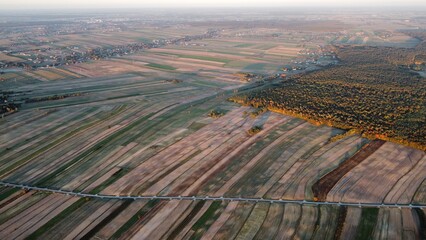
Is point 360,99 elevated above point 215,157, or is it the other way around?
point 360,99

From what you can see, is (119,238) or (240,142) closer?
(119,238)

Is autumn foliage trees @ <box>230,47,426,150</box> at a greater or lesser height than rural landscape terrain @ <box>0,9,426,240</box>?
greater

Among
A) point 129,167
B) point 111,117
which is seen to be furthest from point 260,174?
point 111,117

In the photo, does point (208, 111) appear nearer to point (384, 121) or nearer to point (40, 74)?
point (384, 121)

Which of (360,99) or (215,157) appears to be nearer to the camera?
(215,157)

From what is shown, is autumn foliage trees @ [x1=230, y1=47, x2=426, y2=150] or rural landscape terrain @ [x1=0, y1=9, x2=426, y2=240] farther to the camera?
autumn foliage trees @ [x1=230, y1=47, x2=426, y2=150]

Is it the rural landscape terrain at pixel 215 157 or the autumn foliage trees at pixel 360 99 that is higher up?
the autumn foliage trees at pixel 360 99

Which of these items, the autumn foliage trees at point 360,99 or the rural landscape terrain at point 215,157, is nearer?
the rural landscape terrain at point 215,157

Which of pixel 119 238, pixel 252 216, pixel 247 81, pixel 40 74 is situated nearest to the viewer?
pixel 119 238
